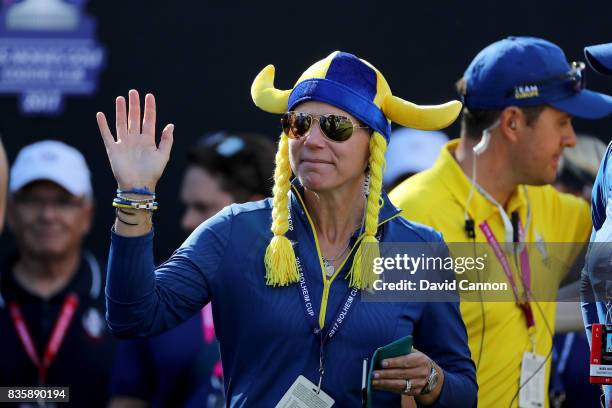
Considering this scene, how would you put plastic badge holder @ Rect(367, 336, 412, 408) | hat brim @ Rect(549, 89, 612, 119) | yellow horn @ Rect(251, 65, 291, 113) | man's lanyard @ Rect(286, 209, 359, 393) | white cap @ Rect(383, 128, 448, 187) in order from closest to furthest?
plastic badge holder @ Rect(367, 336, 412, 408) < man's lanyard @ Rect(286, 209, 359, 393) < yellow horn @ Rect(251, 65, 291, 113) < hat brim @ Rect(549, 89, 612, 119) < white cap @ Rect(383, 128, 448, 187)

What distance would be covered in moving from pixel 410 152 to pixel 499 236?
1.65 meters

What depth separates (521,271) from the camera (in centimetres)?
436

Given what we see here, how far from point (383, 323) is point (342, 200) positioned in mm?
407

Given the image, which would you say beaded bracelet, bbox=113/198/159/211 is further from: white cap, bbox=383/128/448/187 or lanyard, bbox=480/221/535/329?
white cap, bbox=383/128/448/187

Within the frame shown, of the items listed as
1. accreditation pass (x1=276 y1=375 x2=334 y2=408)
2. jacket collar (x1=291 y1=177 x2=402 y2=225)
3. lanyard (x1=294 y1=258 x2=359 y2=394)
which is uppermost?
jacket collar (x1=291 y1=177 x2=402 y2=225)

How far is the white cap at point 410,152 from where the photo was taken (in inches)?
233

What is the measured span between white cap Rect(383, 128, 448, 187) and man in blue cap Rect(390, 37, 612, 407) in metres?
1.23

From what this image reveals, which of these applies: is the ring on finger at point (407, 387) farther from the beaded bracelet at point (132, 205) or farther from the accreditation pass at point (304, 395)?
the beaded bracelet at point (132, 205)

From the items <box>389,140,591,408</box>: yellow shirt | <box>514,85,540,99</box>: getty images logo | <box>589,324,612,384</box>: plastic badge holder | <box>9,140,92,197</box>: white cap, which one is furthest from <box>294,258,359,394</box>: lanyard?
<box>9,140,92,197</box>: white cap

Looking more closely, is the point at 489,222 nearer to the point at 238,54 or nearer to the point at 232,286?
the point at 232,286

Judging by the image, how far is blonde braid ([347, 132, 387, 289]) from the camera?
346cm

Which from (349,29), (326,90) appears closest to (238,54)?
(349,29)

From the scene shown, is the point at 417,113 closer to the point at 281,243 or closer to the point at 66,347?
the point at 281,243

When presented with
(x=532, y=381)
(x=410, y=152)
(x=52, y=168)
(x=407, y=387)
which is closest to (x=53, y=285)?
(x=52, y=168)
